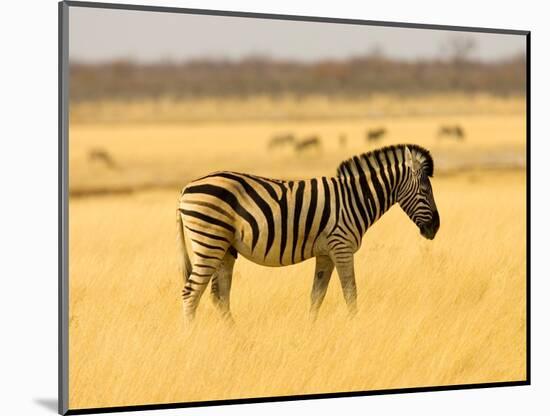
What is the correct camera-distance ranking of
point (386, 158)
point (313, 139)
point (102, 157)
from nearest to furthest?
1. point (102, 157)
2. point (313, 139)
3. point (386, 158)

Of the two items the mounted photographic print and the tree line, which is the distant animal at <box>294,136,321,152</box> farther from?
the tree line

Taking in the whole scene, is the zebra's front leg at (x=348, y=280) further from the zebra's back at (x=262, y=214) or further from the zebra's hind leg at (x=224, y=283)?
the zebra's hind leg at (x=224, y=283)

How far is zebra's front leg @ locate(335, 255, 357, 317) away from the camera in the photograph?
950 centimetres

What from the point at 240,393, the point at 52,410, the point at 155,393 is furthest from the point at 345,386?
the point at 52,410

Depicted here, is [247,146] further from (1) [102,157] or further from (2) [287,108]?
(1) [102,157]

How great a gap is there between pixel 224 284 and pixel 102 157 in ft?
4.21

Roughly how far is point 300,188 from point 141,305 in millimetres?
1456

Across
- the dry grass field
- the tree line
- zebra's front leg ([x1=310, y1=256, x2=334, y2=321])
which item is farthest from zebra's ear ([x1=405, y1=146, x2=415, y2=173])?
zebra's front leg ([x1=310, y1=256, x2=334, y2=321])

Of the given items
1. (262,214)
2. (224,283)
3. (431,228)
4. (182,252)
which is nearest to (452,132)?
(431,228)

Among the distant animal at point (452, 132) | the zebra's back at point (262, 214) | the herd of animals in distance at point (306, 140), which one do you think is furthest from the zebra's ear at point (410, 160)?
the zebra's back at point (262, 214)

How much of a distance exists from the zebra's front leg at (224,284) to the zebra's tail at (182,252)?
0.22m

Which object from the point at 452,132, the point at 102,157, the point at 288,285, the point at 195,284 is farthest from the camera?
the point at 452,132

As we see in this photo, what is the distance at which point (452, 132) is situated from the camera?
1013 centimetres

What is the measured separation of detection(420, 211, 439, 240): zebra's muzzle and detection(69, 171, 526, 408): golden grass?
5cm
